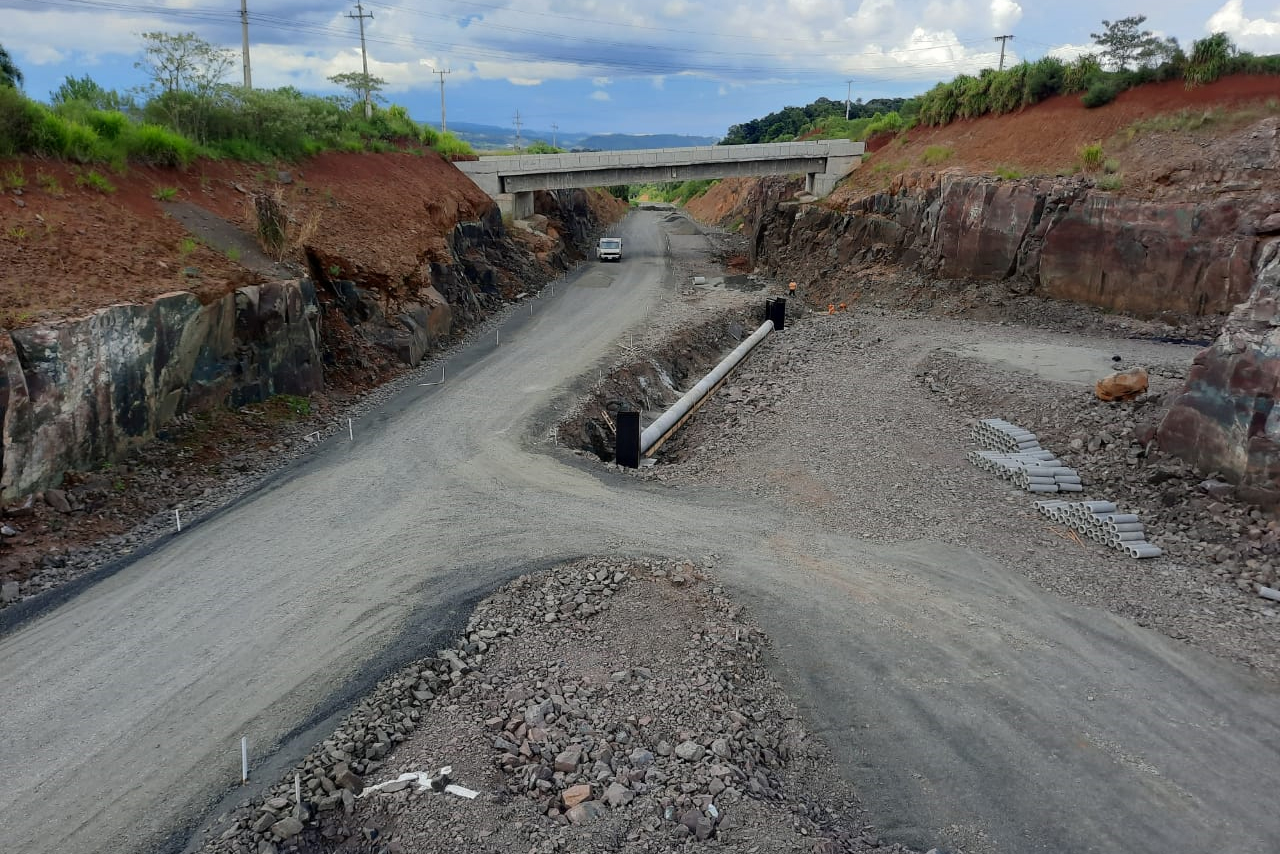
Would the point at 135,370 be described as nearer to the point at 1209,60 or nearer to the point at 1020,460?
the point at 1020,460

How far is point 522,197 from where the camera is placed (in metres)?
41.2

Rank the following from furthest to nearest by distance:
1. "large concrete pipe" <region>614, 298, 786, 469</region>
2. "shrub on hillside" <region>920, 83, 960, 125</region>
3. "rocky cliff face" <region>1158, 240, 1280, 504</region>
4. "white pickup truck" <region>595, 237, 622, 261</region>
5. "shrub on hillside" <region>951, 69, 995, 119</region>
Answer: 1. "white pickup truck" <region>595, 237, 622, 261</region>
2. "shrub on hillside" <region>920, 83, 960, 125</region>
3. "shrub on hillside" <region>951, 69, 995, 119</region>
4. "large concrete pipe" <region>614, 298, 786, 469</region>
5. "rocky cliff face" <region>1158, 240, 1280, 504</region>

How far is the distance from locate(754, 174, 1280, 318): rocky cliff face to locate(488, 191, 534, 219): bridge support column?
1597cm

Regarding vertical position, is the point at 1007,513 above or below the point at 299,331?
below

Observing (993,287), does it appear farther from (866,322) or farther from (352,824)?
(352,824)

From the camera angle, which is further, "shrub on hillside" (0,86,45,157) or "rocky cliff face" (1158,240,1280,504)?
"shrub on hillside" (0,86,45,157)

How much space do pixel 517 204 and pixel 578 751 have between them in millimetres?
36834

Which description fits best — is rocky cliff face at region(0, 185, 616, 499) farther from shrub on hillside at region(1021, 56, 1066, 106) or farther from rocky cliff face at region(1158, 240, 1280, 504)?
shrub on hillside at region(1021, 56, 1066, 106)

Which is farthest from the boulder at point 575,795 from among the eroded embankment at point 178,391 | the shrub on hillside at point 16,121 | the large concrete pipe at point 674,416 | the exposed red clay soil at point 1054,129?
the exposed red clay soil at point 1054,129

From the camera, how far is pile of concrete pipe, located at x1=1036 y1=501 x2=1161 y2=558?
Result: 12.2 m

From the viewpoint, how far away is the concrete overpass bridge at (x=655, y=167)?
39.3 m

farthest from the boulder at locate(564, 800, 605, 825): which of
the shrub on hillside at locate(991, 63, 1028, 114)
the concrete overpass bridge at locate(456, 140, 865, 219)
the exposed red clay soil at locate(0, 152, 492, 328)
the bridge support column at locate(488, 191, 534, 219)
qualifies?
the shrub on hillside at locate(991, 63, 1028, 114)

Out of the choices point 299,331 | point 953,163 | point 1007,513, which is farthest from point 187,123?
point 953,163

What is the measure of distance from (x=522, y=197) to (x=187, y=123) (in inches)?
780
